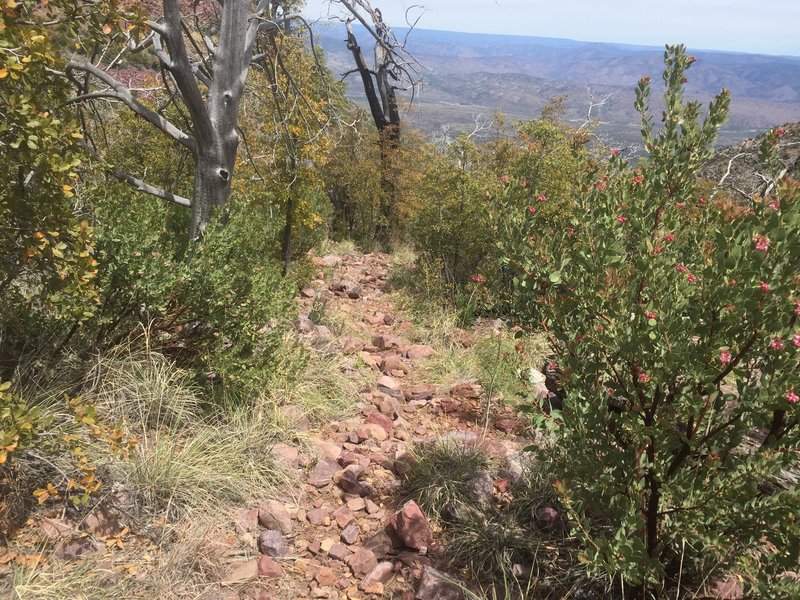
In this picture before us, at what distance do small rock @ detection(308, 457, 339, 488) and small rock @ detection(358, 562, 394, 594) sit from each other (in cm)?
85

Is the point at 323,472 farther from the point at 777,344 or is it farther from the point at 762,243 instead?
the point at 762,243

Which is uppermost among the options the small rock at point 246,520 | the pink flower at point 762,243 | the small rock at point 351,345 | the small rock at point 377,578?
the pink flower at point 762,243

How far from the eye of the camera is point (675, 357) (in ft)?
6.38

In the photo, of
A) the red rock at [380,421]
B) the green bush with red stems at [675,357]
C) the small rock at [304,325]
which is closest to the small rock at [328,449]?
the red rock at [380,421]

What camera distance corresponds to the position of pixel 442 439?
3.90m

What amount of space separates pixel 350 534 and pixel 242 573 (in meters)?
0.67

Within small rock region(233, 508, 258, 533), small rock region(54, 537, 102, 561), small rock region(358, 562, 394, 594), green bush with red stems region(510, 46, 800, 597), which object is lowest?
small rock region(358, 562, 394, 594)

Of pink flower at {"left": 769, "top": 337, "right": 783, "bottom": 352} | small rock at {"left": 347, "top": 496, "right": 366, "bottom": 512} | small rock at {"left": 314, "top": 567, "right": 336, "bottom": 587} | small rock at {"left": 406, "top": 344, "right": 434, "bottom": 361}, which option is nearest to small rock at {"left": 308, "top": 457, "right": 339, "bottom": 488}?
small rock at {"left": 347, "top": 496, "right": 366, "bottom": 512}

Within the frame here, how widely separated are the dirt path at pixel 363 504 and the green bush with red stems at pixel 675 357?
41.6 inches

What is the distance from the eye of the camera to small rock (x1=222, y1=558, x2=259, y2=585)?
2.67 m

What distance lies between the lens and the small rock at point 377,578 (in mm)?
2740

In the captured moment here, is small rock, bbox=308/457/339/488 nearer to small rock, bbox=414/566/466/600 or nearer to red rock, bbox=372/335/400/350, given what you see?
small rock, bbox=414/566/466/600

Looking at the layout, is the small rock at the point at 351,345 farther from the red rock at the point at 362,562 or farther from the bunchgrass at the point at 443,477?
the red rock at the point at 362,562

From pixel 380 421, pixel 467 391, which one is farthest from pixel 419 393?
pixel 380 421
